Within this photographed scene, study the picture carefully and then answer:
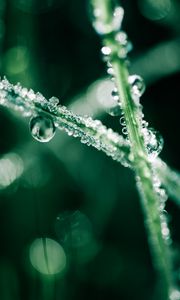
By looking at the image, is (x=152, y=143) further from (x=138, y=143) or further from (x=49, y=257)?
(x=49, y=257)

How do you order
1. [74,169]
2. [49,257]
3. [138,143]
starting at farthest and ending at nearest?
[74,169], [49,257], [138,143]

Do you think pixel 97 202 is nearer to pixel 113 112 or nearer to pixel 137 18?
pixel 113 112

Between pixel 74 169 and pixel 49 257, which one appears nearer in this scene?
pixel 49 257

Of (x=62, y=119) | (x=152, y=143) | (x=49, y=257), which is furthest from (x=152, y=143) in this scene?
(x=49, y=257)

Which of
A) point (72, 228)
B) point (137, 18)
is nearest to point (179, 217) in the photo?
point (72, 228)

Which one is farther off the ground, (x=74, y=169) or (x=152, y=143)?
(x=74, y=169)

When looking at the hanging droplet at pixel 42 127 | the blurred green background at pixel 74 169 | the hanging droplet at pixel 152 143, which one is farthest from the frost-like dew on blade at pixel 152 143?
the blurred green background at pixel 74 169

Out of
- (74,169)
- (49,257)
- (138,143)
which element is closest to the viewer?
(138,143)
